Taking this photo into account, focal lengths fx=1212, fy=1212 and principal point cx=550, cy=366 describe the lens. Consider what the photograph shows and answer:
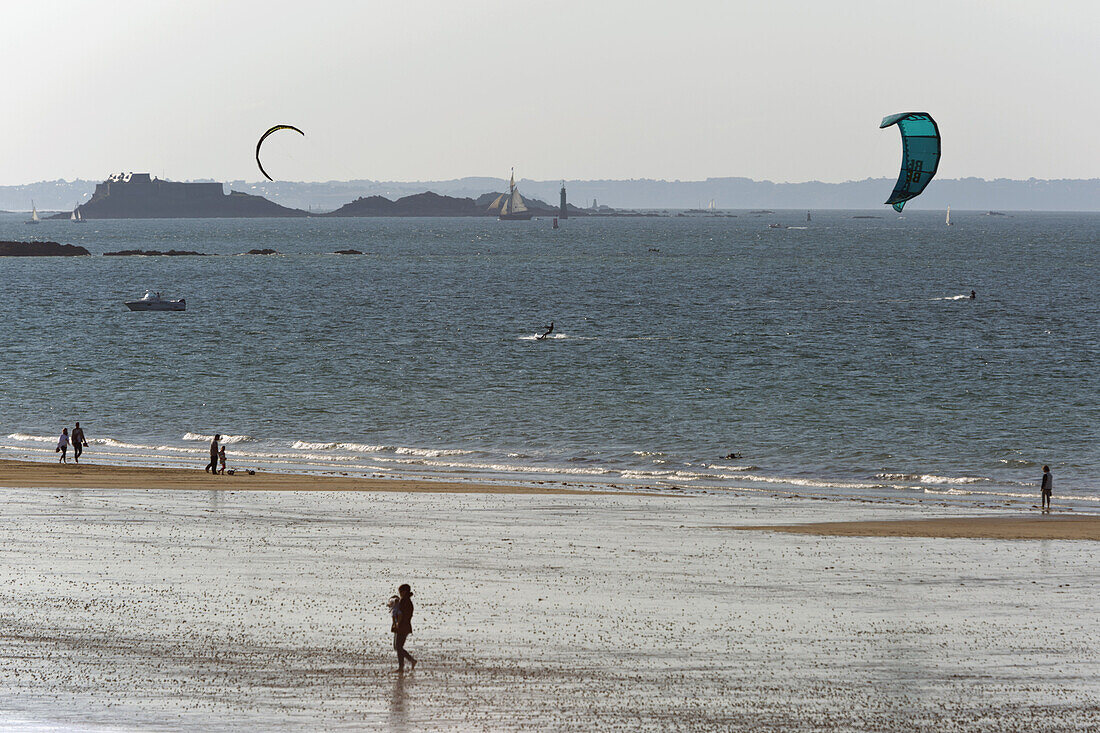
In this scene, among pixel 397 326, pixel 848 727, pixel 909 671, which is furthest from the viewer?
pixel 397 326

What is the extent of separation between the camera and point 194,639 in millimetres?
18922

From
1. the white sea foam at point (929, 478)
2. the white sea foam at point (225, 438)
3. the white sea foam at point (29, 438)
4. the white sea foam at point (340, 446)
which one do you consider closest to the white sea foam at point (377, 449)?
the white sea foam at point (340, 446)

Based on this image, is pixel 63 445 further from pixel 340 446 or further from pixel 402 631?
pixel 402 631

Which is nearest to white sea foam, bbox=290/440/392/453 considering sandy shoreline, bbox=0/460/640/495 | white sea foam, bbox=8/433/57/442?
sandy shoreline, bbox=0/460/640/495

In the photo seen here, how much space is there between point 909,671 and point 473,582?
816cm

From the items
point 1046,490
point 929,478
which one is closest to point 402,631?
point 1046,490

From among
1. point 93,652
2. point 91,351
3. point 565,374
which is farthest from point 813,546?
point 91,351

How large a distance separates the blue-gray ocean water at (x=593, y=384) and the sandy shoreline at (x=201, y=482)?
264cm

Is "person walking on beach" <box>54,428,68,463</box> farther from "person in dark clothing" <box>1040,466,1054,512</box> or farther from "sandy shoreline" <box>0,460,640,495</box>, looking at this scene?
"person in dark clothing" <box>1040,466,1054,512</box>

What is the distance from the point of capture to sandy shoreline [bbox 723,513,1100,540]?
1097 inches

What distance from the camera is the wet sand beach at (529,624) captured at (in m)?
16.1

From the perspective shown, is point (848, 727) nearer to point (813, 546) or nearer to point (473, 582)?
point (473, 582)

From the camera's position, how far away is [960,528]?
28766mm

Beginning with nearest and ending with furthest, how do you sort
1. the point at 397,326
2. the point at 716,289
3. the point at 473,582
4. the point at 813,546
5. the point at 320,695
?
the point at 320,695, the point at 473,582, the point at 813,546, the point at 397,326, the point at 716,289
